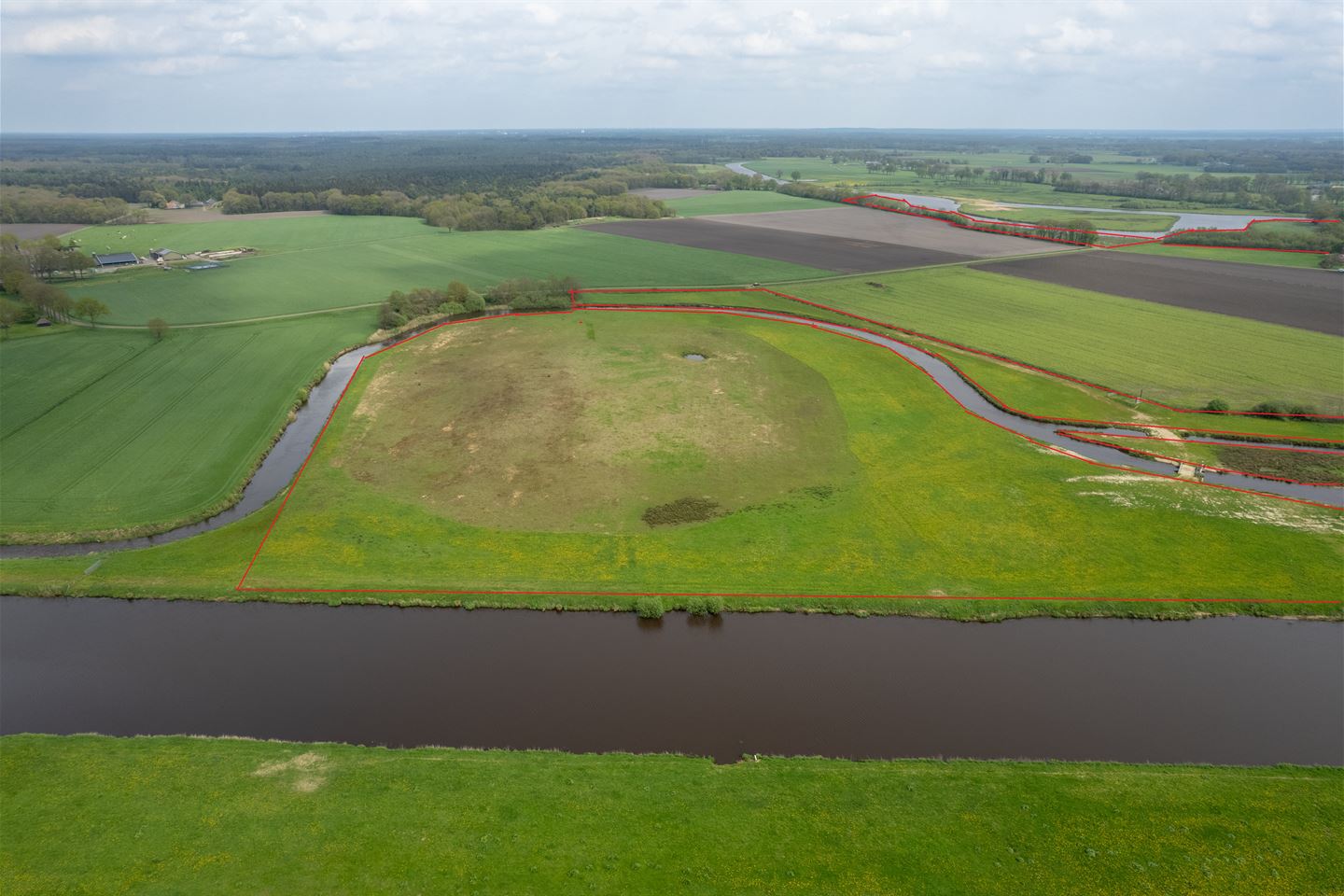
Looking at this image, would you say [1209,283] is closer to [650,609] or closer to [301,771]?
[650,609]

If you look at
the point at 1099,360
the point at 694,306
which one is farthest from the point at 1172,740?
the point at 694,306

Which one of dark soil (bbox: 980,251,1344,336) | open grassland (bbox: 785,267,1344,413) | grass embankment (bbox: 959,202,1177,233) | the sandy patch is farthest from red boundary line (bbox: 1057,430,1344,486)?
grass embankment (bbox: 959,202,1177,233)

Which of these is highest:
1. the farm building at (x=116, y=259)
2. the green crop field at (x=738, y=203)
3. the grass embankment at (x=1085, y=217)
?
the green crop field at (x=738, y=203)

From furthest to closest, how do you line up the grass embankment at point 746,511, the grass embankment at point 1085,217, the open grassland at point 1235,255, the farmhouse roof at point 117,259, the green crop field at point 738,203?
the green crop field at point 738,203 → the grass embankment at point 1085,217 → the open grassland at point 1235,255 → the farmhouse roof at point 117,259 → the grass embankment at point 746,511

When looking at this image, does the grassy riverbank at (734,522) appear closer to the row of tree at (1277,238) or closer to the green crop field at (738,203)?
the row of tree at (1277,238)

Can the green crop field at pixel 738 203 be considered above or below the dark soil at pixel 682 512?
above

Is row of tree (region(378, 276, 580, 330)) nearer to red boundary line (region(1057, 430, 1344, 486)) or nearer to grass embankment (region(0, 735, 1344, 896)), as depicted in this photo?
red boundary line (region(1057, 430, 1344, 486))

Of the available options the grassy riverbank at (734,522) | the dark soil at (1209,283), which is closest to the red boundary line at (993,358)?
the grassy riverbank at (734,522)

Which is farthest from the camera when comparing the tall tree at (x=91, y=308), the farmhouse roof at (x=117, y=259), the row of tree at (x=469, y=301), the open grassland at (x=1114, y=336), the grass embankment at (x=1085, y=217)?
the grass embankment at (x=1085, y=217)
